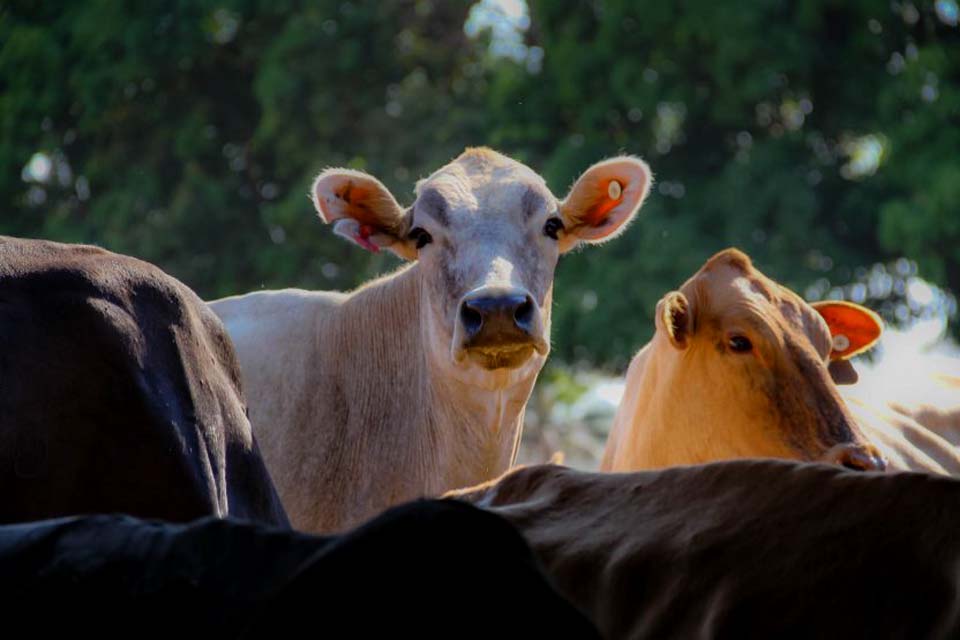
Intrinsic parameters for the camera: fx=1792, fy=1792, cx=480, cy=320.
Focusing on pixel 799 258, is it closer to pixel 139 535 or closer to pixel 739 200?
pixel 739 200

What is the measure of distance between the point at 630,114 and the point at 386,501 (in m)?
16.1

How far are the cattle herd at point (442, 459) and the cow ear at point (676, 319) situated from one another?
0.5 inches

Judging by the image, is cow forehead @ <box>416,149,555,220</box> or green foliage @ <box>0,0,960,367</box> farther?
green foliage @ <box>0,0,960,367</box>

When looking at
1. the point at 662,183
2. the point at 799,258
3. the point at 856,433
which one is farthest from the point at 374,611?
the point at 662,183

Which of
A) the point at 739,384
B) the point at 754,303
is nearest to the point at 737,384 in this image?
the point at 739,384

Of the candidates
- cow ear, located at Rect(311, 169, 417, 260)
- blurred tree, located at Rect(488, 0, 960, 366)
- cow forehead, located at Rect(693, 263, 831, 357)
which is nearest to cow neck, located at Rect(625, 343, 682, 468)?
cow forehead, located at Rect(693, 263, 831, 357)

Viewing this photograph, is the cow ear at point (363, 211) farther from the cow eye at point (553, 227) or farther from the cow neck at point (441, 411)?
the cow eye at point (553, 227)

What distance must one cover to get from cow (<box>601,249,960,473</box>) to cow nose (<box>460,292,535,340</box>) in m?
0.43

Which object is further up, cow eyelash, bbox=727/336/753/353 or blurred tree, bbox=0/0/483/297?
cow eyelash, bbox=727/336/753/353

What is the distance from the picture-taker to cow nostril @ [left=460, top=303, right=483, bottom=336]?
5914 millimetres

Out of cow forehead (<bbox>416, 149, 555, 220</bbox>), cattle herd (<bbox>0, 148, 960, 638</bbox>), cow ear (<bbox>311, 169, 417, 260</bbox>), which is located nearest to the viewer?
cattle herd (<bbox>0, 148, 960, 638</bbox>)

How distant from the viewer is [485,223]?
6340 millimetres

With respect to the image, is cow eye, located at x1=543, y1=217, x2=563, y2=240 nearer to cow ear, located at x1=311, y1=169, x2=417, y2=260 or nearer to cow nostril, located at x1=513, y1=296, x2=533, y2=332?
cow ear, located at x1=311, y1=169, x2=417, y2=260

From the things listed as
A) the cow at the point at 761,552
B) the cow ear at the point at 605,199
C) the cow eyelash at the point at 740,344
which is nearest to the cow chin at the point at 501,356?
the cow eyelash at the point at 740,344
